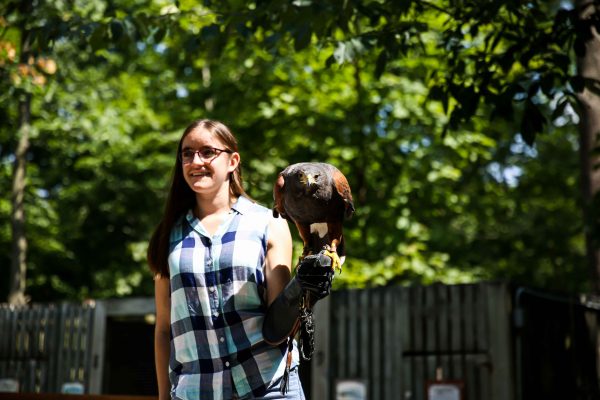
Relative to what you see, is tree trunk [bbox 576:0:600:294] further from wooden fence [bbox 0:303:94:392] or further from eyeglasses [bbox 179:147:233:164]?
wooden fence [bbox 0:303:94:392]

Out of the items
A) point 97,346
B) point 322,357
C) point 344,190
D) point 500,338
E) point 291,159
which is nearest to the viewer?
point 344,190

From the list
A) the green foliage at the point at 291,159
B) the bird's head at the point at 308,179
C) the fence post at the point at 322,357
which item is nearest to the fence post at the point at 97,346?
the green foliage at the point at 291,159

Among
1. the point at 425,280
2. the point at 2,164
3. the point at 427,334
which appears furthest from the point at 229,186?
the point at 2,164

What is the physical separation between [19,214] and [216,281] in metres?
12.2

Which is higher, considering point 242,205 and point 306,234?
point 242,205

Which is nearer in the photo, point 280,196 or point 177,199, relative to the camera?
point 280,196

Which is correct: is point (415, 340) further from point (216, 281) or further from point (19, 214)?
point (19, 214)

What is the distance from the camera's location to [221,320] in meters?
2.70

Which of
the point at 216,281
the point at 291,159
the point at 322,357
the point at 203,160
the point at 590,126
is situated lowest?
the point at 216,281

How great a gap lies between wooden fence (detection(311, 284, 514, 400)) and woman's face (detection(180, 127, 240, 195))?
6.30 meters

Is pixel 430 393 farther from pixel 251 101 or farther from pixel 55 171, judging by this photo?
pixel 55 171

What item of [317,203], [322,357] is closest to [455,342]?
[322,357]

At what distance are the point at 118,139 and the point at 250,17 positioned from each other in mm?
10091

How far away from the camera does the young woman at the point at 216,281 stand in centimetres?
267
